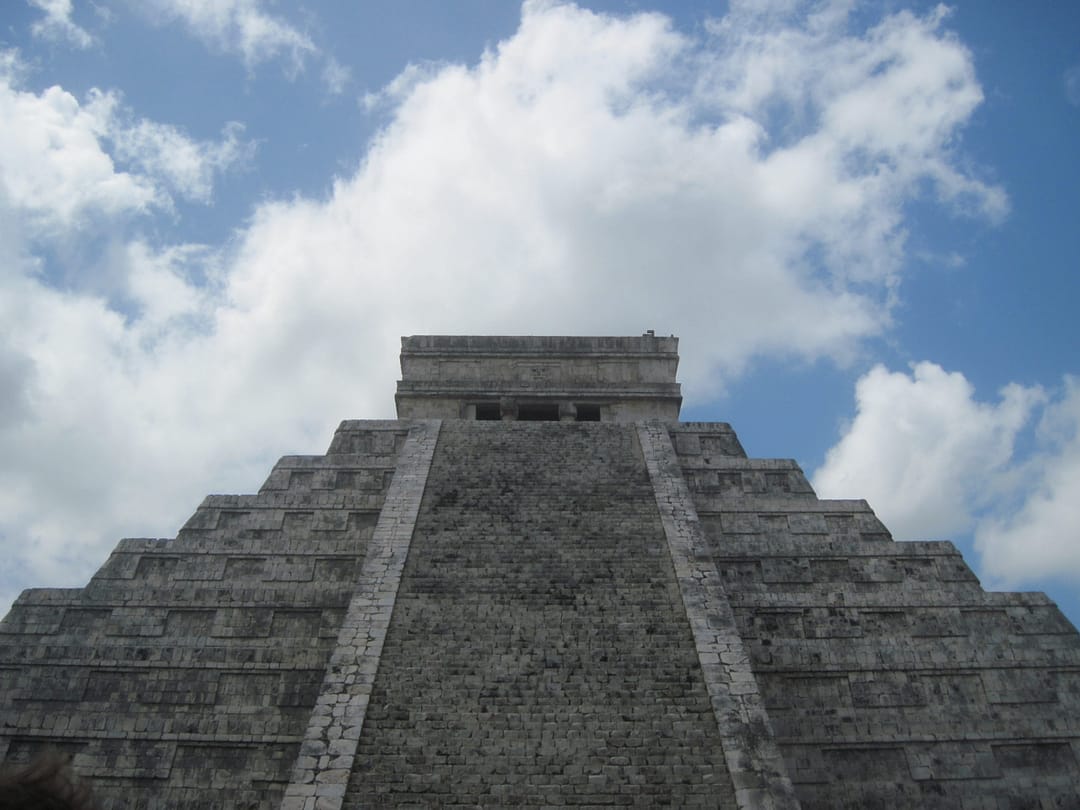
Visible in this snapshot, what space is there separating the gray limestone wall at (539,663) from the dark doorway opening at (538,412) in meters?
3.72

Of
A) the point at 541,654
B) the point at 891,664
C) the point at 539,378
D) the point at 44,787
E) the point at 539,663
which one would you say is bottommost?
the point at 44,787

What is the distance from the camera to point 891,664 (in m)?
9.76

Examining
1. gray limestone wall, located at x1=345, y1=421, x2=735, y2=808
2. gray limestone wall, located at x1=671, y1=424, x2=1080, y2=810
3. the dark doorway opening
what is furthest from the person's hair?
the dark doorway opening

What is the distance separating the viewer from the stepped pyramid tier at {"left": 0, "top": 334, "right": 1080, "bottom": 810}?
25.6 feet

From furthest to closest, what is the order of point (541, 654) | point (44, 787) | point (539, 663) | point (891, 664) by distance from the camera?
point (891, 664) < point (541, 654) < point (539, 663) < point (44, 787)

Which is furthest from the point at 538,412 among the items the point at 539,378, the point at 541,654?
the point at 541,654

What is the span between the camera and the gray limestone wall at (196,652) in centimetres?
863

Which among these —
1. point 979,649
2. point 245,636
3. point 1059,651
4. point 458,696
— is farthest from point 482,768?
point 1059,651

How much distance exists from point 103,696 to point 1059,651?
440 inches

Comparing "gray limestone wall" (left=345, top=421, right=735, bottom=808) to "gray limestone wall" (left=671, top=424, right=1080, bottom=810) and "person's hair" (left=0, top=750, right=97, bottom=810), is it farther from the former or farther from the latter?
"person's hair" (left=0, top=750, right=97, bottom=810)

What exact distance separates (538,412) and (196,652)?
26.6ft

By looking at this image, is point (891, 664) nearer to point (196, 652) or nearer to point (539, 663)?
point (539, 663)

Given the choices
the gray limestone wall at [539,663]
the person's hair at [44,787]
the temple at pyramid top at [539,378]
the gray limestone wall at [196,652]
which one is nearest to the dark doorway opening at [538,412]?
the temple at pyramid top at [539,378]

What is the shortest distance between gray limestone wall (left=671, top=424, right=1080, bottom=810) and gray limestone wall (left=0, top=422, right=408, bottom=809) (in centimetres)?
517
